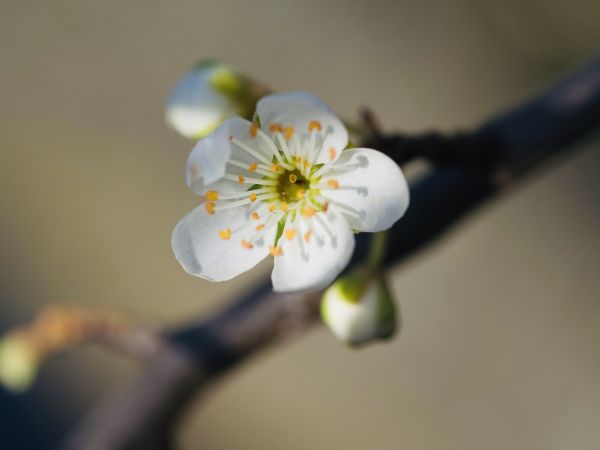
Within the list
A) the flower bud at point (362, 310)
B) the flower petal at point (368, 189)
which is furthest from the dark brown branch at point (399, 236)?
the flower bud at point (362, 310)

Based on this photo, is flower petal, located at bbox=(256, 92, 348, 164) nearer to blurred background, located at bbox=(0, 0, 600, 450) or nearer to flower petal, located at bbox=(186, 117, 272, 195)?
flower petal, located at bbox=(186, 117, 272, 195)

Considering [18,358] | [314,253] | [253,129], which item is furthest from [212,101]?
Result: [18,358]

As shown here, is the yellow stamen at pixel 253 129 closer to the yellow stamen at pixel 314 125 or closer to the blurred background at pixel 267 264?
the yellow stamen at pixel 314 125

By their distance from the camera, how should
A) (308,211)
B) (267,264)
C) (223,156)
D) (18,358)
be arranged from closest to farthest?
(223,156) → (308,211) → (18,358) → (267,264)

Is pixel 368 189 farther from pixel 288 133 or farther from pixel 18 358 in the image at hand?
pixel 18 358

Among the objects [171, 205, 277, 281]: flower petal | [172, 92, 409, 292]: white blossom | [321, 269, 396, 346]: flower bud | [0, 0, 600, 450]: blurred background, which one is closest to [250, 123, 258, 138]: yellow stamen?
[172, 92, 409, 292]: white blossom

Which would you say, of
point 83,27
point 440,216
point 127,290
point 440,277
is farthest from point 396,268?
point 83,27

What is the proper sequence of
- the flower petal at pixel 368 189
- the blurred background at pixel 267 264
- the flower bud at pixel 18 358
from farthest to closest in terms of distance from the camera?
the blurred background at pixel 267 264 → the flower bud at pixel 18 358 → the flower petal at pixel 368 189
